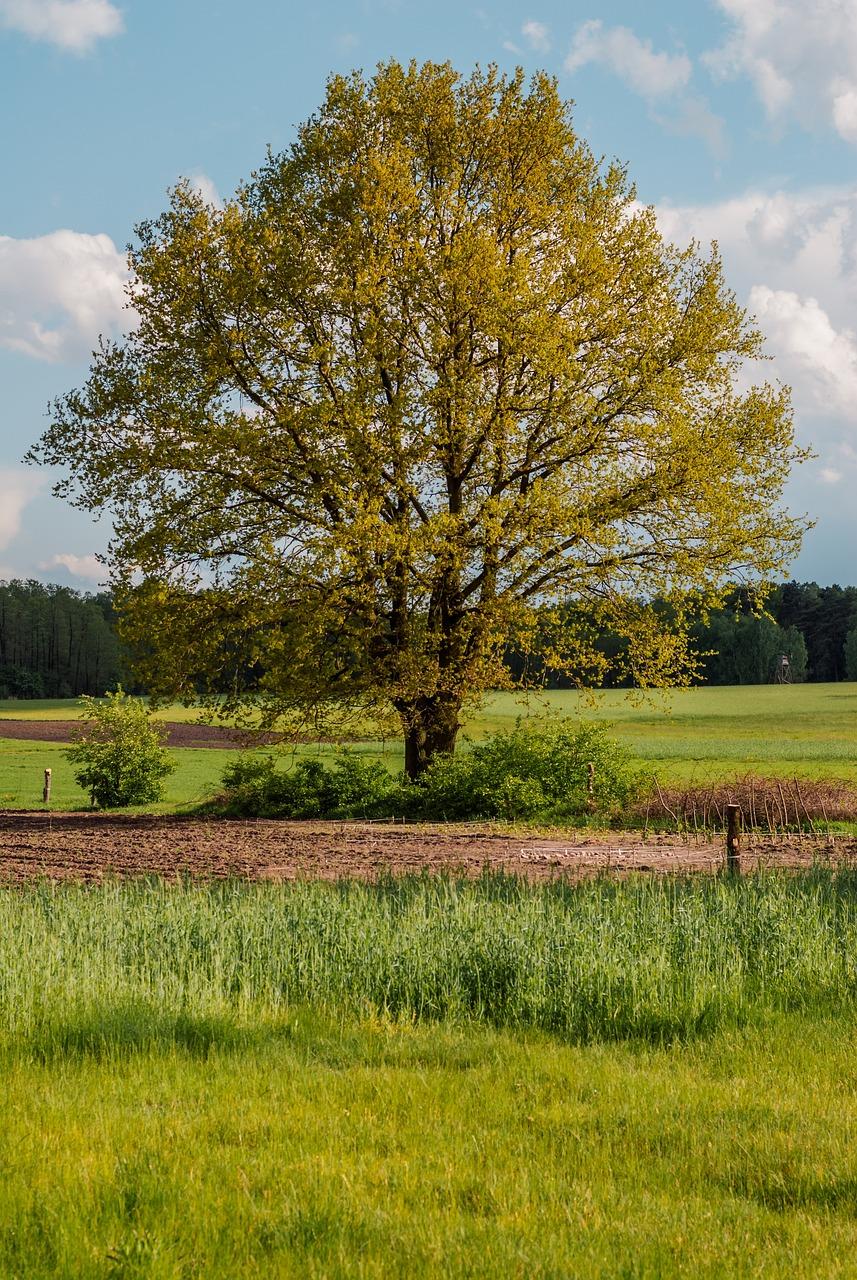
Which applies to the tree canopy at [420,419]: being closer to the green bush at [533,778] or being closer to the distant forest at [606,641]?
the green bush at [533,778]

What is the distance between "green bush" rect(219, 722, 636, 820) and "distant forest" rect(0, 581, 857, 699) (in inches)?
2018

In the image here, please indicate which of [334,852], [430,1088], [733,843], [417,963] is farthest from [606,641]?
[430,1088]

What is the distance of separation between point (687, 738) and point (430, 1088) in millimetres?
46279

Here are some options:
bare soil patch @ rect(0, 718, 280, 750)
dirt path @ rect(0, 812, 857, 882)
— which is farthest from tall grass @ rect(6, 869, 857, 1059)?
bare soil patch @ rect(0, 718, 280, 750)

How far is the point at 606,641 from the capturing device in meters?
79.0

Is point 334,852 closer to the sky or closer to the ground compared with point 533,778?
closer to the ground

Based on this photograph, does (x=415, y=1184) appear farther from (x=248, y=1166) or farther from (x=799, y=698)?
(x=799, y=698)

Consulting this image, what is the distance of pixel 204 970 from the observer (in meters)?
8.12

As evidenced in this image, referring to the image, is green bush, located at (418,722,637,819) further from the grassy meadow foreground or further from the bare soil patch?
the bare soil patch

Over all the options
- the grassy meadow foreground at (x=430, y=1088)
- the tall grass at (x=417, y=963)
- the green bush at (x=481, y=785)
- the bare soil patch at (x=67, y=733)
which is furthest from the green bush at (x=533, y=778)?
the bare soil patch at (x=67, y=733)

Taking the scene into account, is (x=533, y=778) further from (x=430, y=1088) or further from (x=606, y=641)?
(x=606, y=641)

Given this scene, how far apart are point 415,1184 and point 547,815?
705 inches

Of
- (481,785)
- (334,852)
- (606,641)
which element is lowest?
(334,852)

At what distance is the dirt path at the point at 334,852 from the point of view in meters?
14.1
